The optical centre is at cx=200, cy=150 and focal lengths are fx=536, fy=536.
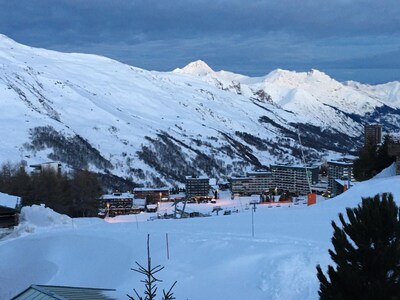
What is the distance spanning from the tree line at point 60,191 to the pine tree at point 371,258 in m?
57.1

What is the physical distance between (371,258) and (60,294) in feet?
25.9

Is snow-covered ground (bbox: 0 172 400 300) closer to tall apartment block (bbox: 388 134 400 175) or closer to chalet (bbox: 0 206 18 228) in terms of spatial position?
chalet (bbox: 0 206 18 228)

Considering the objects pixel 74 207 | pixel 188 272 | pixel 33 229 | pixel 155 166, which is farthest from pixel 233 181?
pixel 188 272

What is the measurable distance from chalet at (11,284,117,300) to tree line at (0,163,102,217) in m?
50.0

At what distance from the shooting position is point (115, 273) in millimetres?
21656

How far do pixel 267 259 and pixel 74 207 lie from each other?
5307 centimetres

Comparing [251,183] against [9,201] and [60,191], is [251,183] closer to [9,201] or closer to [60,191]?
[60,191]

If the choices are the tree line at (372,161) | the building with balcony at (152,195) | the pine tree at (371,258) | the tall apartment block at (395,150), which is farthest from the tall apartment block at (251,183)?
the pine tree at (371,258)

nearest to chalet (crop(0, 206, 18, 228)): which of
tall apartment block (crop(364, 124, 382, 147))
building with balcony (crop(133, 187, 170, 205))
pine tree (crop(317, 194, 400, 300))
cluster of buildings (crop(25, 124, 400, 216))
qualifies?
pine tree (crop(317, 194, 400, 300))

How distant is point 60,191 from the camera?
66938mm

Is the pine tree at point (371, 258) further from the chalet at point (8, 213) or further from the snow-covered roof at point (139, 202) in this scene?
the snow-covered roof at point (139, 202)

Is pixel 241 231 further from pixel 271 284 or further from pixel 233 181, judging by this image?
pixel 233 181

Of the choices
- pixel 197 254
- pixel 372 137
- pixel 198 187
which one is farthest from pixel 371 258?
pixel 198 187

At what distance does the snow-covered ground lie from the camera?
56.7 feet
